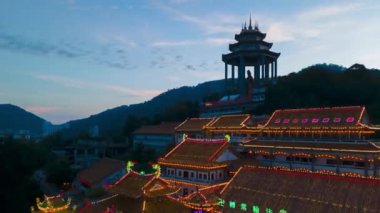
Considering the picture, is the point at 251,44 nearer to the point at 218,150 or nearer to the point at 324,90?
the point at 324,90

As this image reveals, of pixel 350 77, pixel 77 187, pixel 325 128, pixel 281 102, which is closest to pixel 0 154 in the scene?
pixel 77 187

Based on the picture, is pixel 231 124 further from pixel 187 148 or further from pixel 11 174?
pixel 11 174

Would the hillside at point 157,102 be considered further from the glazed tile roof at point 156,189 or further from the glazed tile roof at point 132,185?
the glazed tile roof at point 156,189

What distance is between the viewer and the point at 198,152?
31.5 m

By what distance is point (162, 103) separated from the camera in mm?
169500

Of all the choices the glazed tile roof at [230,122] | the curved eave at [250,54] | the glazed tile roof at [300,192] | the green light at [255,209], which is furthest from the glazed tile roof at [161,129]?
the green light at [255,209]

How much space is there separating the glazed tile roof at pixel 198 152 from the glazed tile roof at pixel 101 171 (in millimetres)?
12941

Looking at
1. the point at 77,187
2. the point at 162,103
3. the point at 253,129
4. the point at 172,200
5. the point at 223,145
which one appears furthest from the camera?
the point at 162,103

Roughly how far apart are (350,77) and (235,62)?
2983 centimetres

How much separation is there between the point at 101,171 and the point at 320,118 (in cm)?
2837

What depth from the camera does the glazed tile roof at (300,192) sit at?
15297mm

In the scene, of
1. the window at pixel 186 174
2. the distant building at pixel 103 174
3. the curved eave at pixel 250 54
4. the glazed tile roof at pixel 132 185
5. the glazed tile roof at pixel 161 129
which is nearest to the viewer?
the glazed tile roof at pixel 132 185

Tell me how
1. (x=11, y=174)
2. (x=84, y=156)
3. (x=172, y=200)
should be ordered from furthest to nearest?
(x=84, y=156) < (x=11, y=174) < (x=172, y=200)

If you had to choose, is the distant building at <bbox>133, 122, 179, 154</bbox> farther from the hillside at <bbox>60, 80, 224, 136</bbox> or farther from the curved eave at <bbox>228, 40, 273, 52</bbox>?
the hillside at <bbox>60, 80, 224, 136</bbox>
